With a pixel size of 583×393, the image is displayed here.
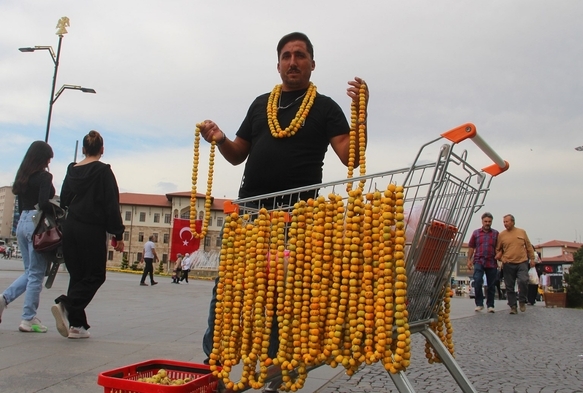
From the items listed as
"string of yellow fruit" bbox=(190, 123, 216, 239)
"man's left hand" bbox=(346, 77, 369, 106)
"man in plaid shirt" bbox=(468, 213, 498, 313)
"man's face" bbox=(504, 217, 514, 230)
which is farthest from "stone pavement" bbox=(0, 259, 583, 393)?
"man's face" bbox=(504, 217, 514, 230)

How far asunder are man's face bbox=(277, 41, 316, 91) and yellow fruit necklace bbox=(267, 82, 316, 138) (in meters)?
0.09

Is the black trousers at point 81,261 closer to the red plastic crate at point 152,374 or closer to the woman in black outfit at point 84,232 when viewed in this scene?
the woman in black outfit at point 84,232

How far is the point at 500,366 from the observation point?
5.20 m

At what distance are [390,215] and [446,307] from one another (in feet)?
3.15

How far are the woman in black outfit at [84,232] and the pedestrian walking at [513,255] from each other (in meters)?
8.90

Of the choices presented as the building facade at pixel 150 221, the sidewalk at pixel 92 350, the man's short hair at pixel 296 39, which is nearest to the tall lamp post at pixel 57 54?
the sidewalk at pixel 92 350

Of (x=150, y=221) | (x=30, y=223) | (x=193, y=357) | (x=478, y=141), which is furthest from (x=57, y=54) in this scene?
(x=150, y=221)

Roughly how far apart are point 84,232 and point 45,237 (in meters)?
0.64

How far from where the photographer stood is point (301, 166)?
344 centimetres

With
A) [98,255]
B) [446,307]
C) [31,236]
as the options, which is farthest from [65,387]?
[31,236]

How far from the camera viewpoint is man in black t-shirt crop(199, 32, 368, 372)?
3434mm

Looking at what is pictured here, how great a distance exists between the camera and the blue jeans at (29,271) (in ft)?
19.2

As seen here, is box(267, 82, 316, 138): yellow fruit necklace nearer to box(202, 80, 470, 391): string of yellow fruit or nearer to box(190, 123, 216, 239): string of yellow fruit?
box(190, 123, 216, 239): string of yellow fruit

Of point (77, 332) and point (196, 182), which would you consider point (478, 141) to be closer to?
point (196, 182)
